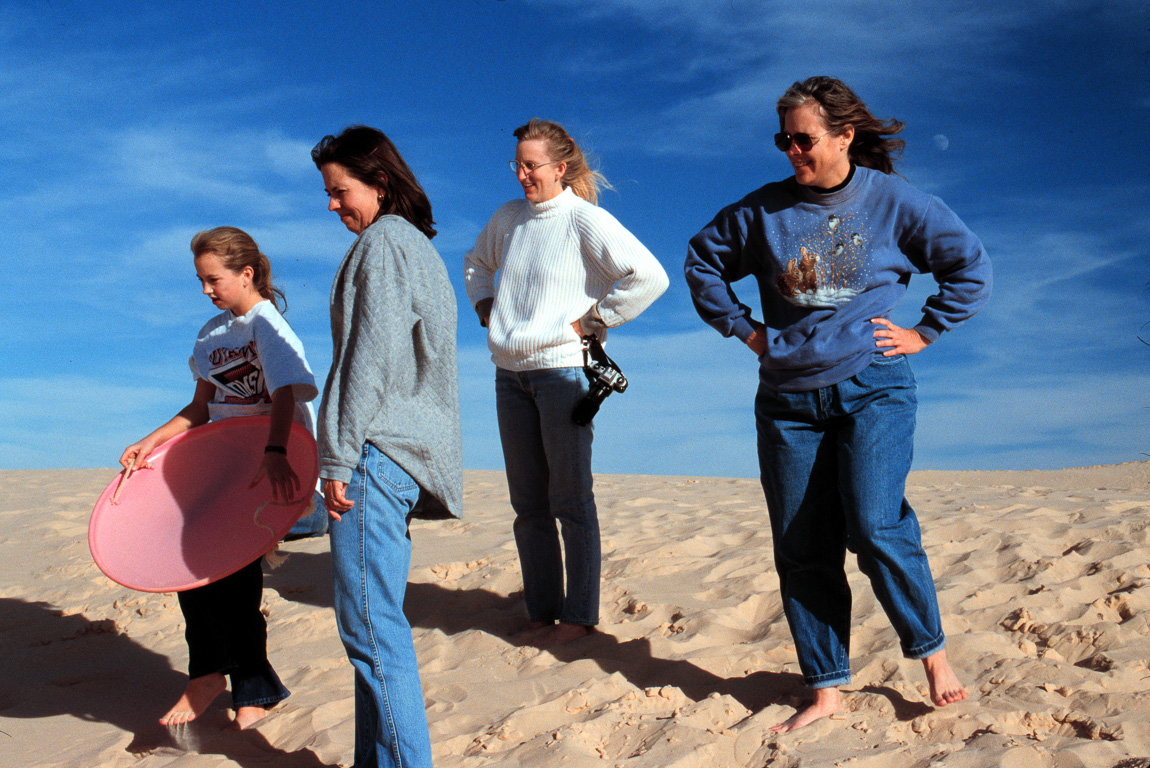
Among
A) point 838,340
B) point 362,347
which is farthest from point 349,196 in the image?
point 838,340

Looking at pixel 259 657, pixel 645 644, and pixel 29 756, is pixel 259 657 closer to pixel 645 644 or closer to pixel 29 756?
pixel 29 756

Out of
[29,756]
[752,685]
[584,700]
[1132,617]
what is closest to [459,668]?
[584,700]

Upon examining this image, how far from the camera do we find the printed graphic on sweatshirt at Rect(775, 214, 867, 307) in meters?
2.73

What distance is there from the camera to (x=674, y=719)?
9.64ft

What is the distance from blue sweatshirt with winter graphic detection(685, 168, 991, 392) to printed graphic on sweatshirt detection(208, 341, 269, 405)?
1.85 meters

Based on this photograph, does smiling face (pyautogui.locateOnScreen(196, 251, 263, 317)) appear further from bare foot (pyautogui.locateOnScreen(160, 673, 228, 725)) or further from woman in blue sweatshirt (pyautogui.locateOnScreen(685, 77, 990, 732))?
woman in blue sweatshirt (pyautogui.locateOnScreen(685, 77, 990, 732))

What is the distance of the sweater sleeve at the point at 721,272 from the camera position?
2.93 metres

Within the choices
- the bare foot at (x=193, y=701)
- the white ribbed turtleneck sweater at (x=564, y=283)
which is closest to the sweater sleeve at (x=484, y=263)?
the white ribbed turtleneck sweater at (x=564, y=283)

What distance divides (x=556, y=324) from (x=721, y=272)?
81 cm

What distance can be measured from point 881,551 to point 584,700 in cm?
122

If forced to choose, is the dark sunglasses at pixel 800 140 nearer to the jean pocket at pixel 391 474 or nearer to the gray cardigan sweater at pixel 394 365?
the gray cardigan sweater at pixel 394 365

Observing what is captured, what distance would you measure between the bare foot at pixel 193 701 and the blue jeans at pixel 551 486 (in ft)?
4.38

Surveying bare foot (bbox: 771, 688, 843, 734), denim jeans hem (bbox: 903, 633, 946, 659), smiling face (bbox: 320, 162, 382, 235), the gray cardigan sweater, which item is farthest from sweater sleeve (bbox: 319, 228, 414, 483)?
denim jeans hem (bbox: 903, 633, 946, 659)

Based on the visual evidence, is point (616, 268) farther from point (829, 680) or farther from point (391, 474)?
point (829, 680)
